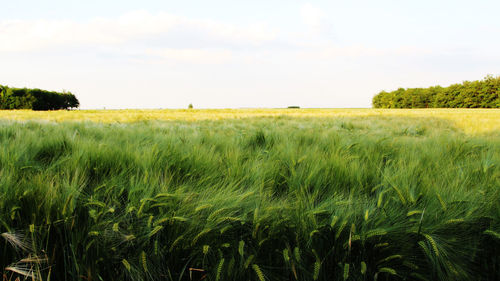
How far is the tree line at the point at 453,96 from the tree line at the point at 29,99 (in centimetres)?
3980

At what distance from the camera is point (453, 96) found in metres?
31.8

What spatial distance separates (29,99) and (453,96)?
41387 mm

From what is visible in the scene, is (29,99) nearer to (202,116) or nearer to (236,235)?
(202,116)

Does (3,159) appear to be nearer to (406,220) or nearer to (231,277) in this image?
(231,277)

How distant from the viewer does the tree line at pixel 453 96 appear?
95.6 ft

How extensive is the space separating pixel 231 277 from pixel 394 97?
4342 cm

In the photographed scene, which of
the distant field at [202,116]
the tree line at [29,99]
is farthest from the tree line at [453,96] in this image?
the tree line at [29,99]

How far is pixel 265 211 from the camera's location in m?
0.89

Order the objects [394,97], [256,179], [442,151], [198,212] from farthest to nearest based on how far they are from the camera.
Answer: [394,97], [442,151], [256,179], [198,212]

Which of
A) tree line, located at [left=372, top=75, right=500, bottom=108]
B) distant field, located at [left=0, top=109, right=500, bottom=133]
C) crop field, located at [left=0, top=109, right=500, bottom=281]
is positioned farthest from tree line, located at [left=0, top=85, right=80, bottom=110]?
tree line, located at [left=372, top=75, right=500, bottom=108]

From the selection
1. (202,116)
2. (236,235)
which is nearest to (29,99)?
(202,116)

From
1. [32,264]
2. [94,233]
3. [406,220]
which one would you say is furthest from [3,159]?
[406,220]

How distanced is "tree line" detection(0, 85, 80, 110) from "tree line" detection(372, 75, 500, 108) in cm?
3980

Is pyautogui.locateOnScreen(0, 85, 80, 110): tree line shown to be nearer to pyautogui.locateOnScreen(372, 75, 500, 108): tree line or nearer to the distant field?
the distant field
